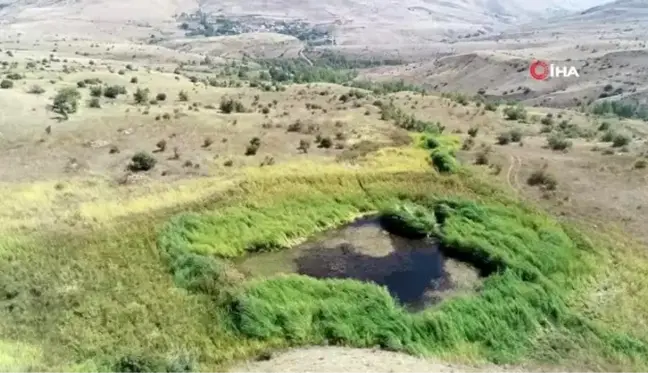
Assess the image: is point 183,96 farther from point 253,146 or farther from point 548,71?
point 548,71

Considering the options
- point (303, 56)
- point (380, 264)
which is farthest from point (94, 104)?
point (303, 56)

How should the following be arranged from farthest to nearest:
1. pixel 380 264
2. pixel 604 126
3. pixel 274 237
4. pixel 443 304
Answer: pixel 604 126 < pixel 274 237 < pixel 380 264 < pixel 443 304

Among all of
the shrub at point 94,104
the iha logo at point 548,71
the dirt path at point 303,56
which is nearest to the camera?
the shrub at point 94,104

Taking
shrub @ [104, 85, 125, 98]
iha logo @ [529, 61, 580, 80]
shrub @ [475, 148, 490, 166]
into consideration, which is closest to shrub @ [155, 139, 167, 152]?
shrub @ [104, 85, 125, 98]

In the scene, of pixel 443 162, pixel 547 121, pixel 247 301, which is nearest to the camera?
pixel 247 301

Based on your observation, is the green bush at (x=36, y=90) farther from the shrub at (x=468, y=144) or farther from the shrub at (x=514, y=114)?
the shrub at (x=514, y=114)

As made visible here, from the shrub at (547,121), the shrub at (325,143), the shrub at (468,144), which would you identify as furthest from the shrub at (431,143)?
the shrub at (547,121)

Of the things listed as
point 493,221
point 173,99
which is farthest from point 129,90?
point 493,221

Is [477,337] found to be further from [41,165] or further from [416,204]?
[41,165]
